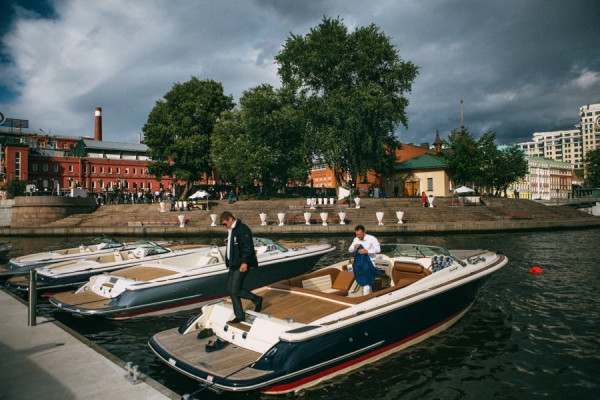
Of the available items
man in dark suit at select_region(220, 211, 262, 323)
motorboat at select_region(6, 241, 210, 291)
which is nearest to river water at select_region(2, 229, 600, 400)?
motorboat at select_region(6, 241, 210, 291)

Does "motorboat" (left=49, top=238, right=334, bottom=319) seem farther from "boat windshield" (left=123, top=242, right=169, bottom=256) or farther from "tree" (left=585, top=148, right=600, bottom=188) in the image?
"tree" (left=585, top=148, right=600, bottom=188)

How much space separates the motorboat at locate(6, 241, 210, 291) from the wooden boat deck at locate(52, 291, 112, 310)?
1.67m

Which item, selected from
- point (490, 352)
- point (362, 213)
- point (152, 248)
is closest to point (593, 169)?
point (362, 213)

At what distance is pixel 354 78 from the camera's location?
146ft

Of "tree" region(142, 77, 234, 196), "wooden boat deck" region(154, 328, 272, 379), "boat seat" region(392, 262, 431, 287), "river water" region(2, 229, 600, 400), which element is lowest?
"river water" region(2, 229, 600, 400)

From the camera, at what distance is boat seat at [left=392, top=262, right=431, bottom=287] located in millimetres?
8039

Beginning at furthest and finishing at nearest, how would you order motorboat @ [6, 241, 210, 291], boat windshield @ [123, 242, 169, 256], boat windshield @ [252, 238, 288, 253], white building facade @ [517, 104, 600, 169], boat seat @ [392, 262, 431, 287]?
white building facade @ [517, 104, 600, 169] → boat windshield @ [123, 242, 169, 256] → boat windshield @ [252, 238, 288, 253] → motorboat @ [6, 241, 210, 291] → boat seat @ [392, 262, 431, 287]

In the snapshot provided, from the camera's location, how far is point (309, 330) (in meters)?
5.21

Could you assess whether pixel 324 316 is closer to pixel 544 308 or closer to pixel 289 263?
pixel 289 263

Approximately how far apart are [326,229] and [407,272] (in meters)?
21.3

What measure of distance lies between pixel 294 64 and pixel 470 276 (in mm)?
42341

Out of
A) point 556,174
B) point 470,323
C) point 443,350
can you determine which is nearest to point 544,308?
point 470,323

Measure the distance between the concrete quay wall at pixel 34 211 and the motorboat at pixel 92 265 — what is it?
29.3m

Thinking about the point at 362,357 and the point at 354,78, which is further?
the point at 354,78
